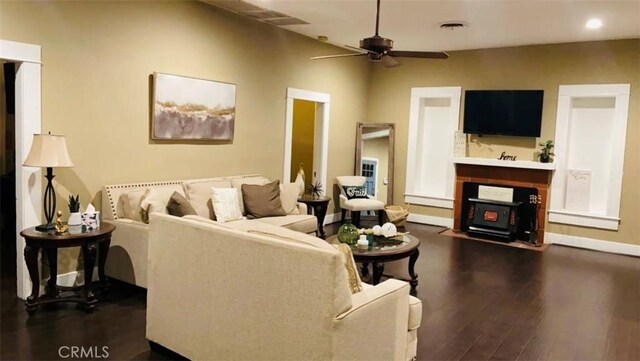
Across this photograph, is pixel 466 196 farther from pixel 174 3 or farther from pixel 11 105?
pixel 11 105

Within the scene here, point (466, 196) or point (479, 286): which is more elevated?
point (466, 196)

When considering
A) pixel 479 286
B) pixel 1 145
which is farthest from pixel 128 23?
pixel 479 286

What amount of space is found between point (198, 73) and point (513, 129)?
4.62 m

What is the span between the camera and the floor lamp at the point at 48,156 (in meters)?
3.64

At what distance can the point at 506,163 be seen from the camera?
7133 mm

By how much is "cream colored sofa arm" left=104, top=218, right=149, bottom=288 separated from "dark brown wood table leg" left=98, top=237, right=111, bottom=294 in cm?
17

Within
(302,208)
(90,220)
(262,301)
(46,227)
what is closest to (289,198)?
(302,208)

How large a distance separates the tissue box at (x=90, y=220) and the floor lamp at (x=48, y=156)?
222 mm

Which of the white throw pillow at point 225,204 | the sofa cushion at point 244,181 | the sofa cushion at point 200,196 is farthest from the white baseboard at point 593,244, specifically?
the sofa cushion at point 200,196

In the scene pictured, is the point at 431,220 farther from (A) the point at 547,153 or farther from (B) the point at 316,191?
(B) the point at 316,191

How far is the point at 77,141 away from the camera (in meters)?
4.26

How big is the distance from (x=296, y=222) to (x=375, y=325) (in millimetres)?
2919

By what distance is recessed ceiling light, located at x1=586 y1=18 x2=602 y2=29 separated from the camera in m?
5.57

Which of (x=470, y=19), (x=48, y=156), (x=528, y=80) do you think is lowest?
(x=48, y=156)
